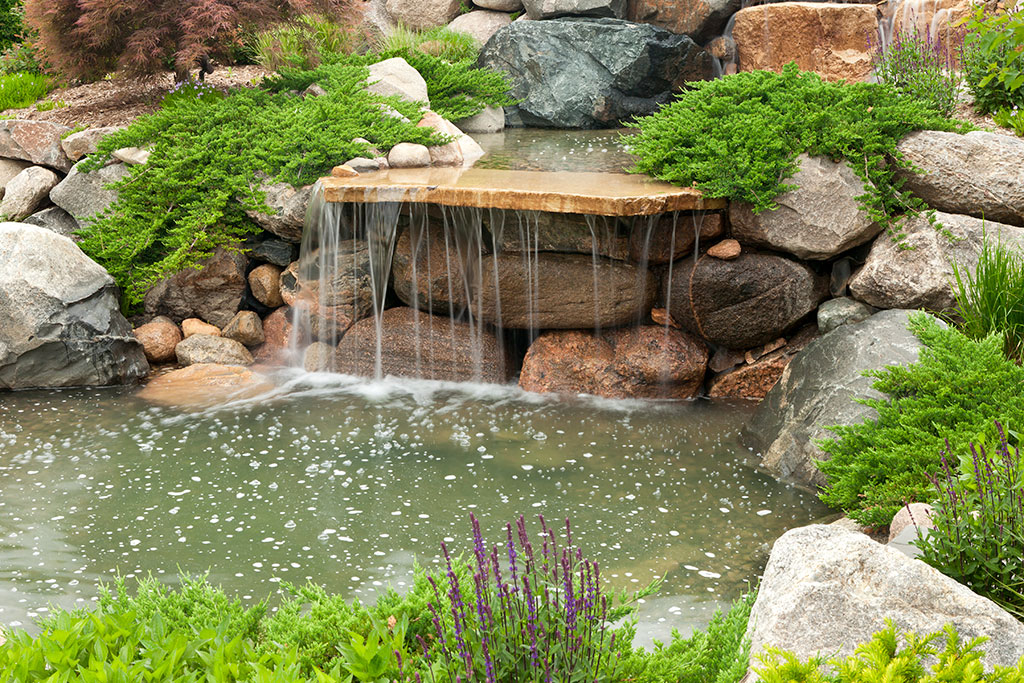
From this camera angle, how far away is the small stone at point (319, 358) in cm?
824

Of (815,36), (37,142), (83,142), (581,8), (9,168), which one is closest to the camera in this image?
(83,142)

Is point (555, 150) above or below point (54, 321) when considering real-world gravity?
above

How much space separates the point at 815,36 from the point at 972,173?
477cm

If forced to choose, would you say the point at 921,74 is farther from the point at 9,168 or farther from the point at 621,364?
the point at 9,168

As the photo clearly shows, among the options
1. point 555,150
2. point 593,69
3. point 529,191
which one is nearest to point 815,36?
point 593,69

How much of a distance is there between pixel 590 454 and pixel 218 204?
4379 millimetres

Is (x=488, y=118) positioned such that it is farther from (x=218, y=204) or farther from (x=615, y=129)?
(x=218, y=204)

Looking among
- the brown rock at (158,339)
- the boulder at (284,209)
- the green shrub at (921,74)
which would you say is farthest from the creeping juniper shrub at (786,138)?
the brown rock at (158,339)

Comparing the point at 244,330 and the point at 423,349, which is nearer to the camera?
the point at 423,349

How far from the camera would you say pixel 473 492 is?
562 centimetres

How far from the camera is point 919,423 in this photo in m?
4.95

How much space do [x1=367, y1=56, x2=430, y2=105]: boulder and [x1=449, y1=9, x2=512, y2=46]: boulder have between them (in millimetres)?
3108

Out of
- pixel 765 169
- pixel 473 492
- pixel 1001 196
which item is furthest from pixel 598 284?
pixel 1001 196

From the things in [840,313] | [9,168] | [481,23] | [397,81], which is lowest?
[840,313]
